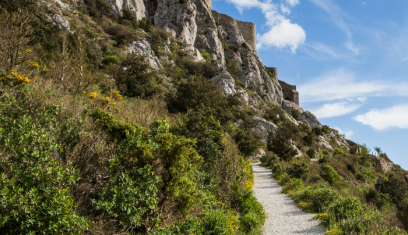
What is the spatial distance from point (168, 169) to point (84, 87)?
9867mm

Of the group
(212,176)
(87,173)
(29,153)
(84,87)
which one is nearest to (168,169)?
(87,173)

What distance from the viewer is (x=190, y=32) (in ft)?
120

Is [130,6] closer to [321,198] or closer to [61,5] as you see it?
[61,5]

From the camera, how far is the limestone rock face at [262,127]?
30500 mm

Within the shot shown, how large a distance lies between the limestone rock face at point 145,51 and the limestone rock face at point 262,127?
15.4m

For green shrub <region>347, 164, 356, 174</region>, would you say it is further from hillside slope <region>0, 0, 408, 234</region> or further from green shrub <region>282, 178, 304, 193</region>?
green shrub <region>282, 178, 304, 193</region>

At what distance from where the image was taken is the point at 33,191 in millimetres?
2594

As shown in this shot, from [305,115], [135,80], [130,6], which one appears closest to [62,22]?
[135,80]

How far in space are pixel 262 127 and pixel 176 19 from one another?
2243 centimetres

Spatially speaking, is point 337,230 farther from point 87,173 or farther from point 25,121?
point 25,121

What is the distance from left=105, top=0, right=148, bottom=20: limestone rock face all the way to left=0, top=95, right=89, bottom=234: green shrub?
31639mm

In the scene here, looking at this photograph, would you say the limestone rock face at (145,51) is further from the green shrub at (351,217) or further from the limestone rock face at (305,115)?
the limestone rock face at (305,115)

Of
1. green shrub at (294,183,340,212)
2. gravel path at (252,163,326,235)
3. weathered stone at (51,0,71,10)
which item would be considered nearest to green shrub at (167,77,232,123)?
gravel path at (252,163,326,235)

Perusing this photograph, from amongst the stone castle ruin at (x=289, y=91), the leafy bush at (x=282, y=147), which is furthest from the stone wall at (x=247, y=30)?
the leafy bush at (x=282, y=147)
